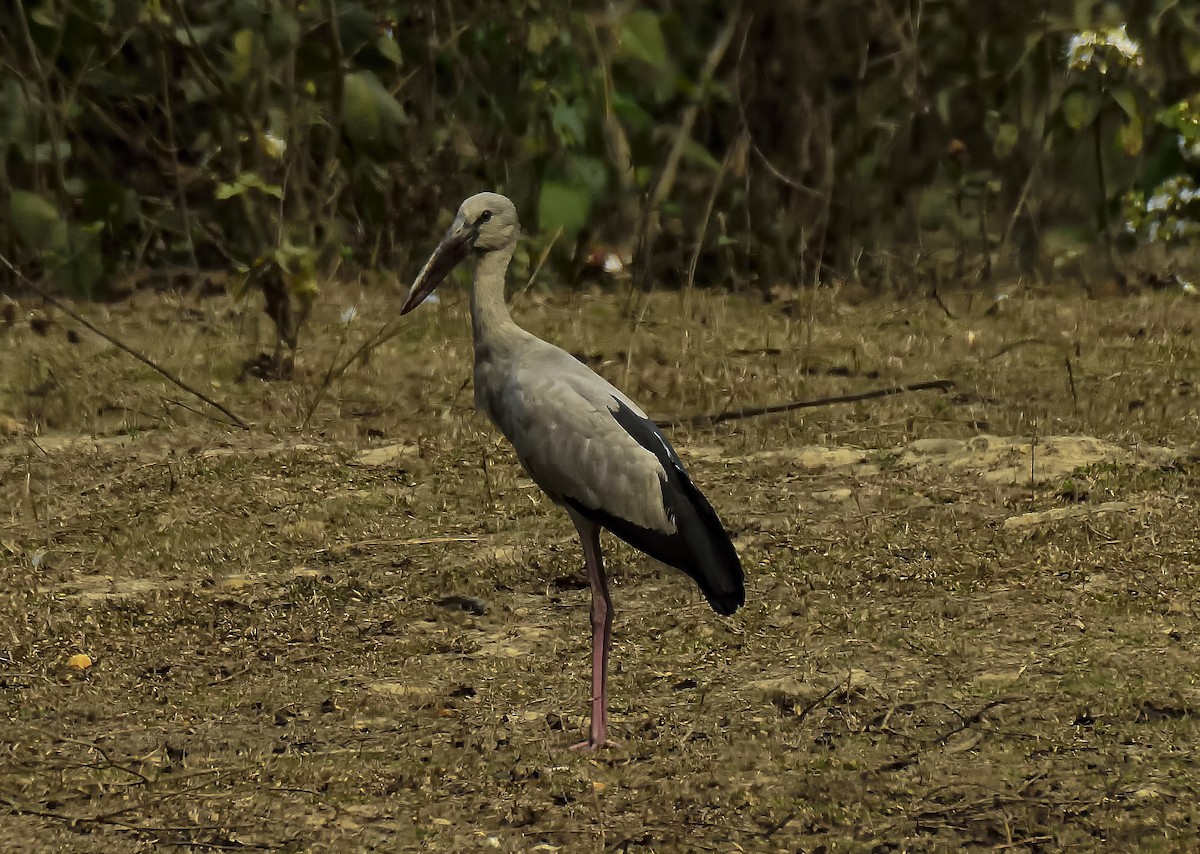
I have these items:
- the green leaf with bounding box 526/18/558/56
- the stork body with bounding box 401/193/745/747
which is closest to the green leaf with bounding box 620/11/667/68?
the green leaf with bounding box 526/18/558/56

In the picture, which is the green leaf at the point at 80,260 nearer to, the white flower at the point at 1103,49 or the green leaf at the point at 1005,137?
the green leaf at the point at 1005,137

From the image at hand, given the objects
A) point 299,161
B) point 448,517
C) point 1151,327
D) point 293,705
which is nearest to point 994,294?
point 1151,327

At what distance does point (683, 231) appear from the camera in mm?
8648

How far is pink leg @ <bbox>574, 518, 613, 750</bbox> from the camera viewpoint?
3848 mm

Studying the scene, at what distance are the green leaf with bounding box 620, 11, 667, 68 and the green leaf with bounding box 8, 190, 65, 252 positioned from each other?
2499 mm

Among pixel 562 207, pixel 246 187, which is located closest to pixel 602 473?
pixel 246 187

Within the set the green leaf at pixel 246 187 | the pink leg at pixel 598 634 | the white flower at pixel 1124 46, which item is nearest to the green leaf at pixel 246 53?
the green leaf at pixel 246 187

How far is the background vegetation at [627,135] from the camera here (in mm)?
7820

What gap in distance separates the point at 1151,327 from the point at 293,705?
14.9ft

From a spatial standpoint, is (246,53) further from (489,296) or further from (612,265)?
A: (489,296)

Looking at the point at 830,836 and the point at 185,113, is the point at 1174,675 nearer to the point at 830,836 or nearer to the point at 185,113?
the point at 830,836

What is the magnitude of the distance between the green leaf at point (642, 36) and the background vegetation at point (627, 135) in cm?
1

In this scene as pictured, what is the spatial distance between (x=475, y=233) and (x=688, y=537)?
1065 mm

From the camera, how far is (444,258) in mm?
4699
